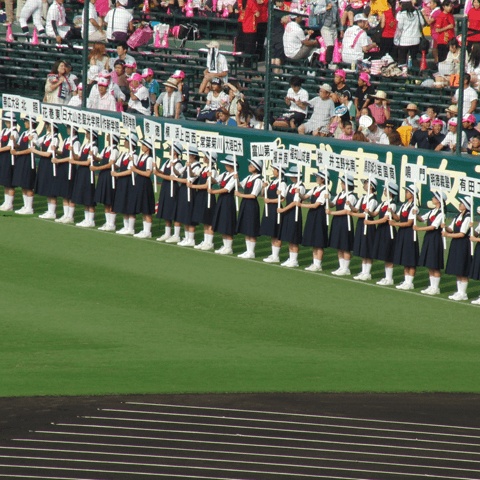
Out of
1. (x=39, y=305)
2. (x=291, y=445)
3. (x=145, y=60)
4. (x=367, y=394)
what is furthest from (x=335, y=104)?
(x=291, y=445)

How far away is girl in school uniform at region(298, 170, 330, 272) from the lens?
61.8ft

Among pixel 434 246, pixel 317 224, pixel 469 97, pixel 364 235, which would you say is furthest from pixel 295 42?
pixel 434 246

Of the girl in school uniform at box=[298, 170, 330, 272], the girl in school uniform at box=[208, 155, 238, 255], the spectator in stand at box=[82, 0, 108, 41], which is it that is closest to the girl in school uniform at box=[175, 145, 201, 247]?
the girl in school uniform at box=[208, 155, 238, 255]

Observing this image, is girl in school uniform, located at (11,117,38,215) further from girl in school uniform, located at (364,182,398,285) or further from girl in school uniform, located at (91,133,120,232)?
girl in school uniform, located at (364,182,398,285)

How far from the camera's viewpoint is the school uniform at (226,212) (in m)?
19.8

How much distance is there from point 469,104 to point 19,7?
44.7 ft

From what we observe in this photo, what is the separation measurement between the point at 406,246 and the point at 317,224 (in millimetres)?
1593

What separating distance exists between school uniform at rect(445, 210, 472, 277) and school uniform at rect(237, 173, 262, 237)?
351 centimetres

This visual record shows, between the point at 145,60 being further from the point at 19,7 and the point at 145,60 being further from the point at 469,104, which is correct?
the point at 469,104

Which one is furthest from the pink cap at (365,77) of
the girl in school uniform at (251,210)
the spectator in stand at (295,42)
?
the girl in school uniform at (251,210)

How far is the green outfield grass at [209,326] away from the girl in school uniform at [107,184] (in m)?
1.08

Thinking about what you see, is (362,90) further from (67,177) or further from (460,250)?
(460,250)

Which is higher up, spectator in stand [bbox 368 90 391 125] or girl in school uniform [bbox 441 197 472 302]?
spectator in stand [bbox 368 90 391 125]

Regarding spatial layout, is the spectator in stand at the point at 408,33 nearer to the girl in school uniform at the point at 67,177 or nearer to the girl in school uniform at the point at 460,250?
the girl in school uniform at the point at 67,177
